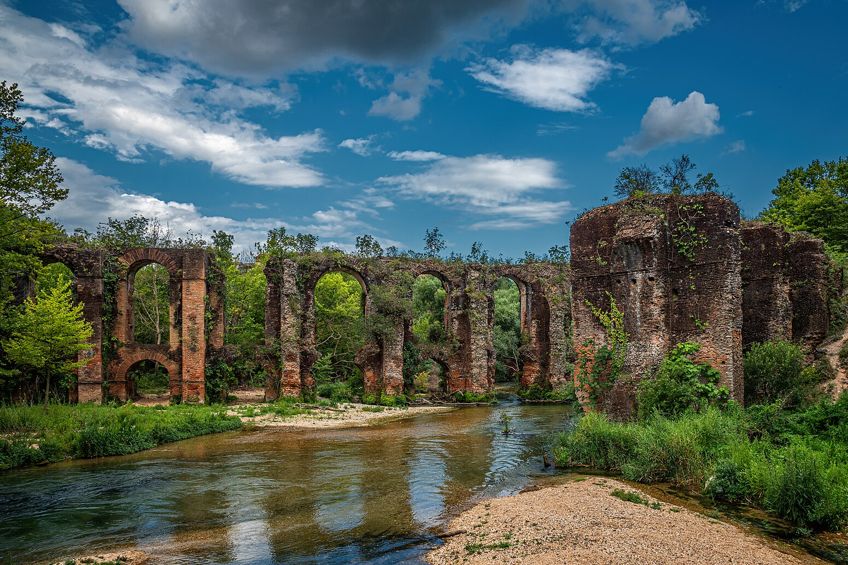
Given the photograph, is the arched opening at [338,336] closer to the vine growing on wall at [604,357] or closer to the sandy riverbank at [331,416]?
the sandy riverbank at [331,416]

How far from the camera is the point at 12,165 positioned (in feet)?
51.7

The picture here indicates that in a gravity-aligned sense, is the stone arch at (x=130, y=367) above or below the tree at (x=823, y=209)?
below

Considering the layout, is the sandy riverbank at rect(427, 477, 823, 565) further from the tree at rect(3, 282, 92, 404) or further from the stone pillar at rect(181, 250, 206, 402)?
the stone pillar at rect(181, 250, 206, 402)

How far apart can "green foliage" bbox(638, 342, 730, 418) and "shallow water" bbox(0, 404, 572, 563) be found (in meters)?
3.13

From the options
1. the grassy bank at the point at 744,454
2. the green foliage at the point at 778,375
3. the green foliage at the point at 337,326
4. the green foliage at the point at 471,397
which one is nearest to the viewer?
the grassy bank at the point at 744,454

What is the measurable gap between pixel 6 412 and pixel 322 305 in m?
19.9

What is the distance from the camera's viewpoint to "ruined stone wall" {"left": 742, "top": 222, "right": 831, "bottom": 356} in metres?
15.5

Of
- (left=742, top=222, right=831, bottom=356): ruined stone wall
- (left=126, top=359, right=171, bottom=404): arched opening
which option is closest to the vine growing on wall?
(left=742, top=222, right=831, bottom=356): ruined stone wall

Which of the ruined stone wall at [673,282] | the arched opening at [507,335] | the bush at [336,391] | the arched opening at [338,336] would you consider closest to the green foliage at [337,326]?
the arched opening at [338,336]

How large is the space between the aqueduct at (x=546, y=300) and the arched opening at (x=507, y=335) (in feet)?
4.11

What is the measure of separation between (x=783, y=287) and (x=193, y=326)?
23.3 m

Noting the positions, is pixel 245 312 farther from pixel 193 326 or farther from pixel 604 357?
pixel 604 357

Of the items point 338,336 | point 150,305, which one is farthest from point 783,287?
point 150,305

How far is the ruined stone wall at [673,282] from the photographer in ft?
44.6
